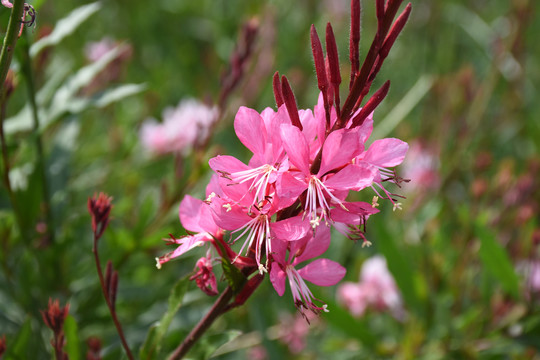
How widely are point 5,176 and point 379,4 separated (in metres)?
0.71

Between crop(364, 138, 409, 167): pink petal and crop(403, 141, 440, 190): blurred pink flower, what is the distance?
4.82 ft

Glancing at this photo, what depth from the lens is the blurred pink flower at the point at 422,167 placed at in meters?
2.04

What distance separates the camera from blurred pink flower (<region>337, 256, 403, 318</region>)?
1617 mm

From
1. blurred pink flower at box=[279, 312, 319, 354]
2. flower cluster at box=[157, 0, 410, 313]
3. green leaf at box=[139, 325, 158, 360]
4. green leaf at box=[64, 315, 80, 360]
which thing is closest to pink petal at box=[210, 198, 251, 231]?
flower cluster at box=[157, 0, 410, 313]

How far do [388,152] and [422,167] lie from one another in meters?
1.60

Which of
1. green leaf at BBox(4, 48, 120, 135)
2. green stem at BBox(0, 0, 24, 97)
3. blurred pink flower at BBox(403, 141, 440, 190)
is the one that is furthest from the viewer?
blurred pink flower at BBox(403, 141, 440, 190)

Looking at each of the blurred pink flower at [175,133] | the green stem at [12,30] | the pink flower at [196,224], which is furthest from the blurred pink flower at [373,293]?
the green stem at [12,30]

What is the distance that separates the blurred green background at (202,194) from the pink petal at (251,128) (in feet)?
0.84

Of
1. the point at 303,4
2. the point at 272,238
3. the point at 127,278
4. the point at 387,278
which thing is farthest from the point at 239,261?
the point at 303,4

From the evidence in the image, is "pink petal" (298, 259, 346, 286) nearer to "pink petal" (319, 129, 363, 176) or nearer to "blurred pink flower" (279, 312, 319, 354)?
"pink petal" (319, 129, 363, 176)

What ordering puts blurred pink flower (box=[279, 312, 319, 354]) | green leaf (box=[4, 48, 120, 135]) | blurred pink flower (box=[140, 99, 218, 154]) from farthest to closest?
blurred pink flower (box=[140, 99, 218, 154])
blurred pink flower (box=[279, 312, 319, 354])
green leaf (box=[4, 48, 120, 135])

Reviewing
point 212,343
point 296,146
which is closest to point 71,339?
point 212,343

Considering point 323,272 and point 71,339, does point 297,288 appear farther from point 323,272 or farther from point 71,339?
point 71,339

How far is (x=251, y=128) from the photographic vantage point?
632mm
